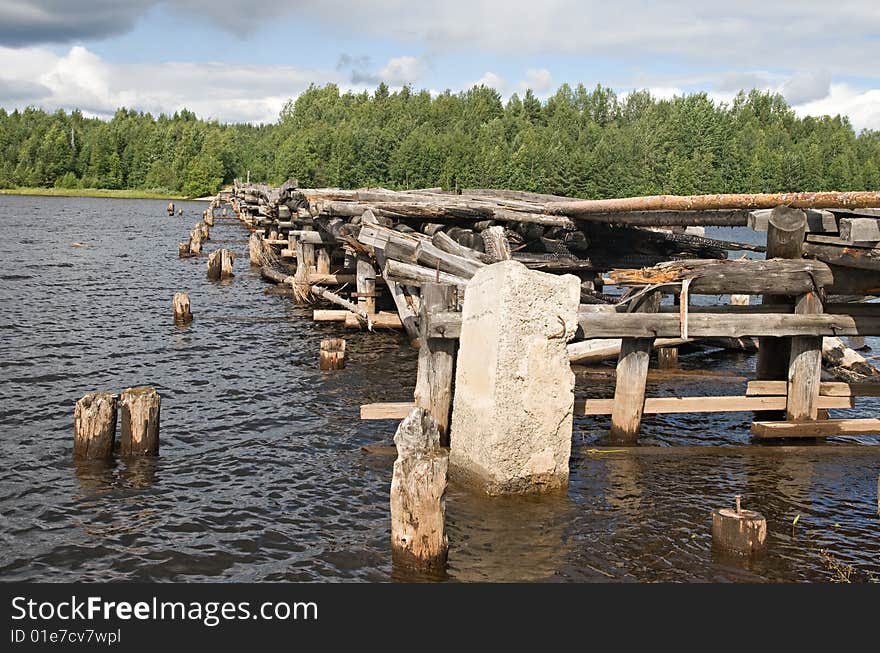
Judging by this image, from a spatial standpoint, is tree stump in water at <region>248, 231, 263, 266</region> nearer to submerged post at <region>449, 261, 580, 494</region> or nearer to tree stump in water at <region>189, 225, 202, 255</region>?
tree stump in water at <region>189, 225, 202, 255</region>

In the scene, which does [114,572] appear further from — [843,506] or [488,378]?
[843,506]

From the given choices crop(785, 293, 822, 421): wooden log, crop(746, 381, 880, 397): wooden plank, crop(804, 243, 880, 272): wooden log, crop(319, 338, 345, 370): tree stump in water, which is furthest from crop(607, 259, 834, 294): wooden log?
crop(319, 338, 345, 370): tree stump in water

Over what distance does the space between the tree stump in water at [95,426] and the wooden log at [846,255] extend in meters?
8.79

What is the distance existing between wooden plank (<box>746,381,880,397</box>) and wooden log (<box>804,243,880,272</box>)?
1.70 metres

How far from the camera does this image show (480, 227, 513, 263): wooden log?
551 inches

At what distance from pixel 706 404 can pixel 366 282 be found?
9781 millimetres

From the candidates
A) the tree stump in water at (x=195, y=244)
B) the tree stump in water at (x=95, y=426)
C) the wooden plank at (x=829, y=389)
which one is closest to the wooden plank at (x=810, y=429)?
the wooden plank at (x=829, y=389)

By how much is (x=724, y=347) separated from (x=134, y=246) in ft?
110

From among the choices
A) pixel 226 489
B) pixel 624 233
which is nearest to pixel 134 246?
pixel 624 233

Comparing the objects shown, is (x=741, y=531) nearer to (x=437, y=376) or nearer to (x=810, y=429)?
(x=810, y=429)

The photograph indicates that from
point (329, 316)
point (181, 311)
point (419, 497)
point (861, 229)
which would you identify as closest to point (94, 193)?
point (181, 311)

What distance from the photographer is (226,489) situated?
373 inches

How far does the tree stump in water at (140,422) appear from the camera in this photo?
9898 mm

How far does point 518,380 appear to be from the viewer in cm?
843
